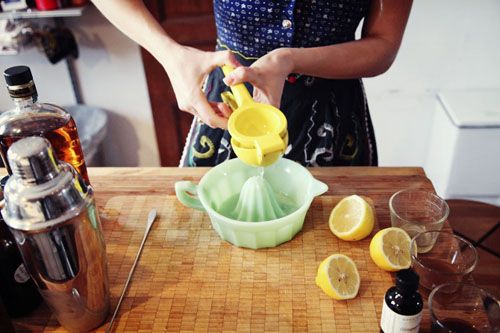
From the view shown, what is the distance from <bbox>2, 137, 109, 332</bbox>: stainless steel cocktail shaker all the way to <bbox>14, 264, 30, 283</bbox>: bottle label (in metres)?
0.07

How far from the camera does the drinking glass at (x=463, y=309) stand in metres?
0.78

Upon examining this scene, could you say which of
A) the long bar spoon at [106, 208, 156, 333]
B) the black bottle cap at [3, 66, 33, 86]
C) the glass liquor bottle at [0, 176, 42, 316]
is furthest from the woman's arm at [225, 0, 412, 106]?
the glass liquor bottle at [0, 176, 42, 316]

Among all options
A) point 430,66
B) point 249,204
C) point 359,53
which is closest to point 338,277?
point 249,204

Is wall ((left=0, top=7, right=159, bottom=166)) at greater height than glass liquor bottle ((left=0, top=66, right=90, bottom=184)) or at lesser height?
lesser

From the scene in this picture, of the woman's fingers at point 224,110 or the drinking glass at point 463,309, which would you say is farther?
the woman's fingers at point 224,110

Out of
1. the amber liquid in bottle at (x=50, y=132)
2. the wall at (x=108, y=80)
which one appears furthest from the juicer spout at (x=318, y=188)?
the wall at (x=108, y=80)

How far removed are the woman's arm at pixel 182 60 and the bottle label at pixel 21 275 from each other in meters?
0.44

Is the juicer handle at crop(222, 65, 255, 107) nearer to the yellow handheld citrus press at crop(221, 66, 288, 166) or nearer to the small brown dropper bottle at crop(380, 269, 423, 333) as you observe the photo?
the yellow handheld citrus press at crop(221, 66, 288, 166)

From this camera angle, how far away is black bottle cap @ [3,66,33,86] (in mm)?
788

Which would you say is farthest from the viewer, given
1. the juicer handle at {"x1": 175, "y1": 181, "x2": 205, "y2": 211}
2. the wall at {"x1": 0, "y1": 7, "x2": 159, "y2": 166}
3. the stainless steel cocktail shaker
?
the wall at {"x1": 0, "y1": 7, "x2": 159, "y2": 166}

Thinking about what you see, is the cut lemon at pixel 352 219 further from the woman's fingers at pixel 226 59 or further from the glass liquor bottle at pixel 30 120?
the glass liquor bottle at pixel 30 120

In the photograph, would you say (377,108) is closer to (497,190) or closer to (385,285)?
(497,190)

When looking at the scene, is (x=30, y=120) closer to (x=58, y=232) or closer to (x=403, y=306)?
(x=58, y=232)

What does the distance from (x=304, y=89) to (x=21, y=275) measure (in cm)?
82
